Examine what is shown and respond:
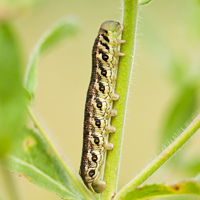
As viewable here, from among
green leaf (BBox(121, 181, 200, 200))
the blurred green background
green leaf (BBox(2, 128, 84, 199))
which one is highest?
green leaf (BBox(121, 181, 200, 200))

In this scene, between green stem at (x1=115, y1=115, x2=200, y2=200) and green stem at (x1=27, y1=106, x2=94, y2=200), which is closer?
green stem at (x1=115, y1=115, x2=200, y2=200)

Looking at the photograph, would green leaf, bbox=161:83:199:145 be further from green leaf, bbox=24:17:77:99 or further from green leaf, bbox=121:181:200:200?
green leaf, bbox=121:181:200:200

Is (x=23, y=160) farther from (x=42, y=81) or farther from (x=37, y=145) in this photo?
(x=42, y=81)

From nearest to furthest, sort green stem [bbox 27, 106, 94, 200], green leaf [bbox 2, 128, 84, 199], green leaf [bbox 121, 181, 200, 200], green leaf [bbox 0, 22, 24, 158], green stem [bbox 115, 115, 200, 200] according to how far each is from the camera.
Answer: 1. green leaf [bbox 0, 22, 24, 158]
2. green leaf [bbox 121, 181, 200, 200]
3. green stem [bbox 115, 115, 200, 200]
4. green stem [bbox 27, 106, 94, 200]
5. green leaf [bbox 2, 128, 84, 199]

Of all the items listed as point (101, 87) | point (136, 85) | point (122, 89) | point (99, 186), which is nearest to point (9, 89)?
point (122, 89)

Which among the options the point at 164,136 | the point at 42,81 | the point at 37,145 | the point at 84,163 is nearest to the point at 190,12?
the point at 164,136

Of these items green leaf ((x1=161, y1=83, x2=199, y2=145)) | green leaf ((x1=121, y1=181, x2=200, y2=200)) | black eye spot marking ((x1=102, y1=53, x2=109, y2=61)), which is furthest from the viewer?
green leaf ((x1=161, y1=83, x2=199, y2=145))

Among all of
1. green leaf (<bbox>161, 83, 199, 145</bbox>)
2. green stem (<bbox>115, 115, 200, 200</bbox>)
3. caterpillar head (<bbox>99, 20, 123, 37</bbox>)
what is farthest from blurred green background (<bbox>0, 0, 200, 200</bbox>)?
green stem (<bbox>115, 115, 200, 200</bbox>)
